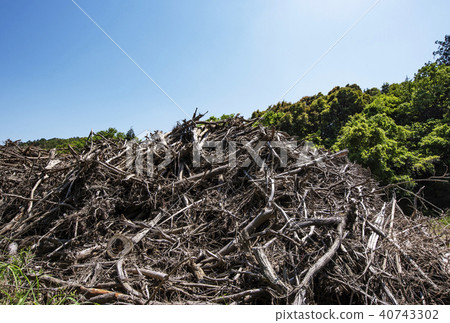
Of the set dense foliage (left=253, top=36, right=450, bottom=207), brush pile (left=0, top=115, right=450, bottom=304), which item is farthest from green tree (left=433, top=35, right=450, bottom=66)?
brush pile (left=0, top=115, right=450, bottom=304)

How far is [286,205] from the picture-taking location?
3.29 meters

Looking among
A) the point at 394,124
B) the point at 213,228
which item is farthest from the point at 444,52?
the point at 213,228

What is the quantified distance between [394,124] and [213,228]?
12.2 metres

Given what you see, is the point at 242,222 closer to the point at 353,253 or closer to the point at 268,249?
the point at 268,249

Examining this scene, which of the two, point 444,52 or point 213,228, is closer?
point 213,228

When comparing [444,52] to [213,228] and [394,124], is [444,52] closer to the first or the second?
[394,124]

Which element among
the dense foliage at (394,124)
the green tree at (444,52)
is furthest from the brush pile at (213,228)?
the green tree at (444,52)

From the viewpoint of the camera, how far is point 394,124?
11.7m

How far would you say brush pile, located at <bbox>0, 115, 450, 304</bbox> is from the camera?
2.23 m

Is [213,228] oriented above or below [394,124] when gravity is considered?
below

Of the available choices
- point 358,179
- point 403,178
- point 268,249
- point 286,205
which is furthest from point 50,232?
point 403,178

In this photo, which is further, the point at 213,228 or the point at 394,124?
the point at 394,124

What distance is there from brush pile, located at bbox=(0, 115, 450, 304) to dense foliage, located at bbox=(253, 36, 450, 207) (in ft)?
11.2

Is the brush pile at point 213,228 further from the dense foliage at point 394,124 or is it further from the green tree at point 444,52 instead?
the green tree at point 444,52
